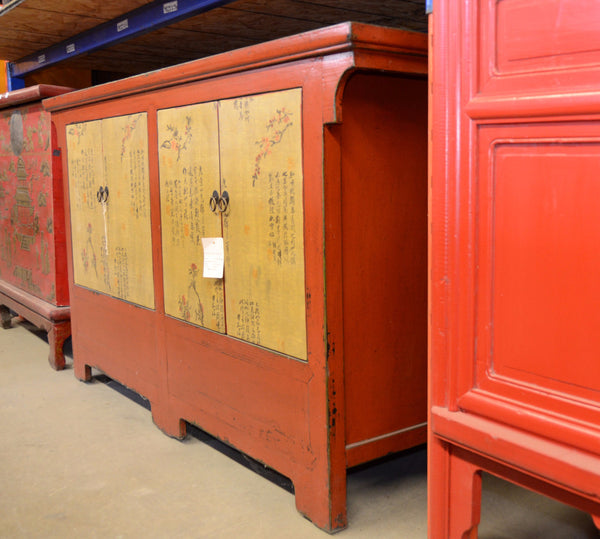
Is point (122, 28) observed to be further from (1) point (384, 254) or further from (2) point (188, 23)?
(1) point (384, 254)

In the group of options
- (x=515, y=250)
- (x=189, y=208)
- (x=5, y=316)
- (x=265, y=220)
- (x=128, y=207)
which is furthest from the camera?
(x=5, y=316)

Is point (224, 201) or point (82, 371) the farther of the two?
point (82, 371)

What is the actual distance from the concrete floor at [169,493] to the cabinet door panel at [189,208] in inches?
20.4

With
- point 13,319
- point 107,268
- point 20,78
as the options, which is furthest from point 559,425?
point 20,78

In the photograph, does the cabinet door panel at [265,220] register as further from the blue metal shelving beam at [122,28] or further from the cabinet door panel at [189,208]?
the blue metal shelving beam at [122,28]

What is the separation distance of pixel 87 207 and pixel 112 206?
0.90 feet

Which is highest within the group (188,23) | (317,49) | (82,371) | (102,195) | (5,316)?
(188,23)

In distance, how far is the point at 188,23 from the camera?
10.3 feet

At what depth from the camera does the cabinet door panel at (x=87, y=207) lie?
2990mm

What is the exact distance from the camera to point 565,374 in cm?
127

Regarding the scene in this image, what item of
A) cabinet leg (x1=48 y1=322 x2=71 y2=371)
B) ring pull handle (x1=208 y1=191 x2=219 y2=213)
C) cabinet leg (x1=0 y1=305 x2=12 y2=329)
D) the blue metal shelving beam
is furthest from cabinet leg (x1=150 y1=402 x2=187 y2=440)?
cabinet leg (x1=0 y1=305 x2=12 y2=329)

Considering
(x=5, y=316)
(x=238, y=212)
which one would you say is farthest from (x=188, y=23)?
(x=5, y=316)

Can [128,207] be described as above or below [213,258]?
above

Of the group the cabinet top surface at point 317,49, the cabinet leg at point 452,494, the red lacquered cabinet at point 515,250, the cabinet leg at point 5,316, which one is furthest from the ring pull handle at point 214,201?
the cabinet leg at point 5,316
